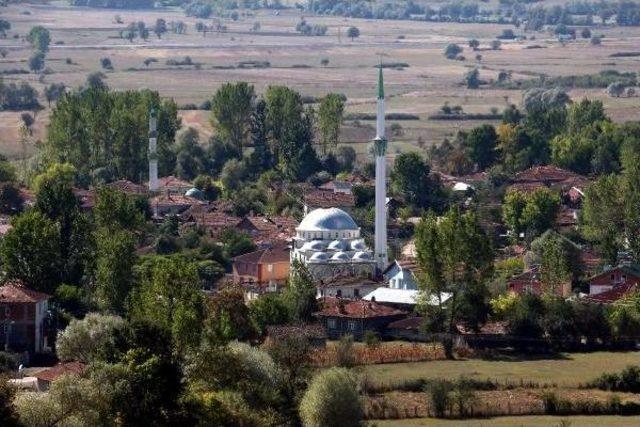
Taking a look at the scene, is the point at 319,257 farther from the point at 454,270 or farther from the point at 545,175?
the point at 545,175

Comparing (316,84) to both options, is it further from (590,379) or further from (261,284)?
(590,379)

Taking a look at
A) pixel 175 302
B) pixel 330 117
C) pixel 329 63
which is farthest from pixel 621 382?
pixel 329 63

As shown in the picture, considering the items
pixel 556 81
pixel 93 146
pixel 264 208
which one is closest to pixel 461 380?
pixel 264 208

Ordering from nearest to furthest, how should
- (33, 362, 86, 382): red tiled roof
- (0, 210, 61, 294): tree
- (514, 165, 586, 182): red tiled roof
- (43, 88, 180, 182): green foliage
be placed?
(33, 362, 86, 382): red tiled roof, (0, 210, 61, 294): tree, (514, 165, 586, 182): red tiled roof, (43, 88, 180, 182): green foliage

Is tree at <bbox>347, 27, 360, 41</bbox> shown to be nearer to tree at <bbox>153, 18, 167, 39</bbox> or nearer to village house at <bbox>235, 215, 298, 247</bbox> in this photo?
tree at <bbox>153, 18, 167, 39</bbox>

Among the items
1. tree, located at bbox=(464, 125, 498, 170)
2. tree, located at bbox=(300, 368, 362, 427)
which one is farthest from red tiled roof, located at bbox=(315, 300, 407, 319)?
tree, located at bbox=(464, 125, 498, 170)

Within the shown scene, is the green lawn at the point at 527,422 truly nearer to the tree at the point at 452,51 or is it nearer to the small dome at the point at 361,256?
the small dome at the point at 361,256
